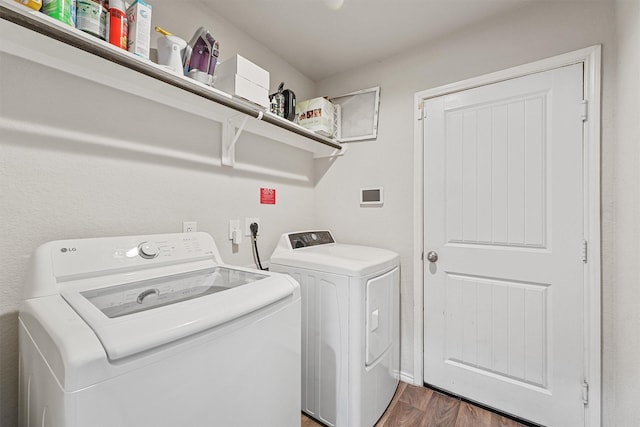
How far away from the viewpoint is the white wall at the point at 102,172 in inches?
38.9

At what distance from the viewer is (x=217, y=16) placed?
1693 mm

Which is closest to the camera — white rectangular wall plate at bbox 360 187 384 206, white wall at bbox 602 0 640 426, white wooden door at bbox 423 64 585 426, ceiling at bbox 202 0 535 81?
white wall at bbox 602 0 640 426

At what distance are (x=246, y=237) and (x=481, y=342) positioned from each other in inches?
65.4

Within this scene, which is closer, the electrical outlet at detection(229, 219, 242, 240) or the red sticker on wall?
the electrical outlet at detection(229, 219, 242, 240)

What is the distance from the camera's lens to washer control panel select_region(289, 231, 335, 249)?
190 centimetres

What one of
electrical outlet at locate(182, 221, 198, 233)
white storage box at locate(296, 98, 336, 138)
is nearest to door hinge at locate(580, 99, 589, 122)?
white storage box at locate(296, 98, 336, 138)

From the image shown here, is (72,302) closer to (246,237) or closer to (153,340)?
(153,340)

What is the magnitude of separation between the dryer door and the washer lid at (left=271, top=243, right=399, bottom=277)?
3.2 inches

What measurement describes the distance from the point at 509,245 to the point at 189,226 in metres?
1.89

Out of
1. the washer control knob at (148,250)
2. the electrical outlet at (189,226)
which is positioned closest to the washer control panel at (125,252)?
the washer control knob at (148,250)

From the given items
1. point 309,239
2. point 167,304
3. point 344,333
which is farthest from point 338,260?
point 167,304

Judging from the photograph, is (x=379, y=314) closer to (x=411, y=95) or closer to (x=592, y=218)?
(x=592, y=218)

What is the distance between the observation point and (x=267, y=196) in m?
1.99

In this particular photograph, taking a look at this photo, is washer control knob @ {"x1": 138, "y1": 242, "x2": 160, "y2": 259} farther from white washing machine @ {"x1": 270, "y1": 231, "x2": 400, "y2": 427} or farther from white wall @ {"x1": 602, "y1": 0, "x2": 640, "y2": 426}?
white wall @ {"x1": 602, "y1": 0, "x2": 640, "y2": 426}
